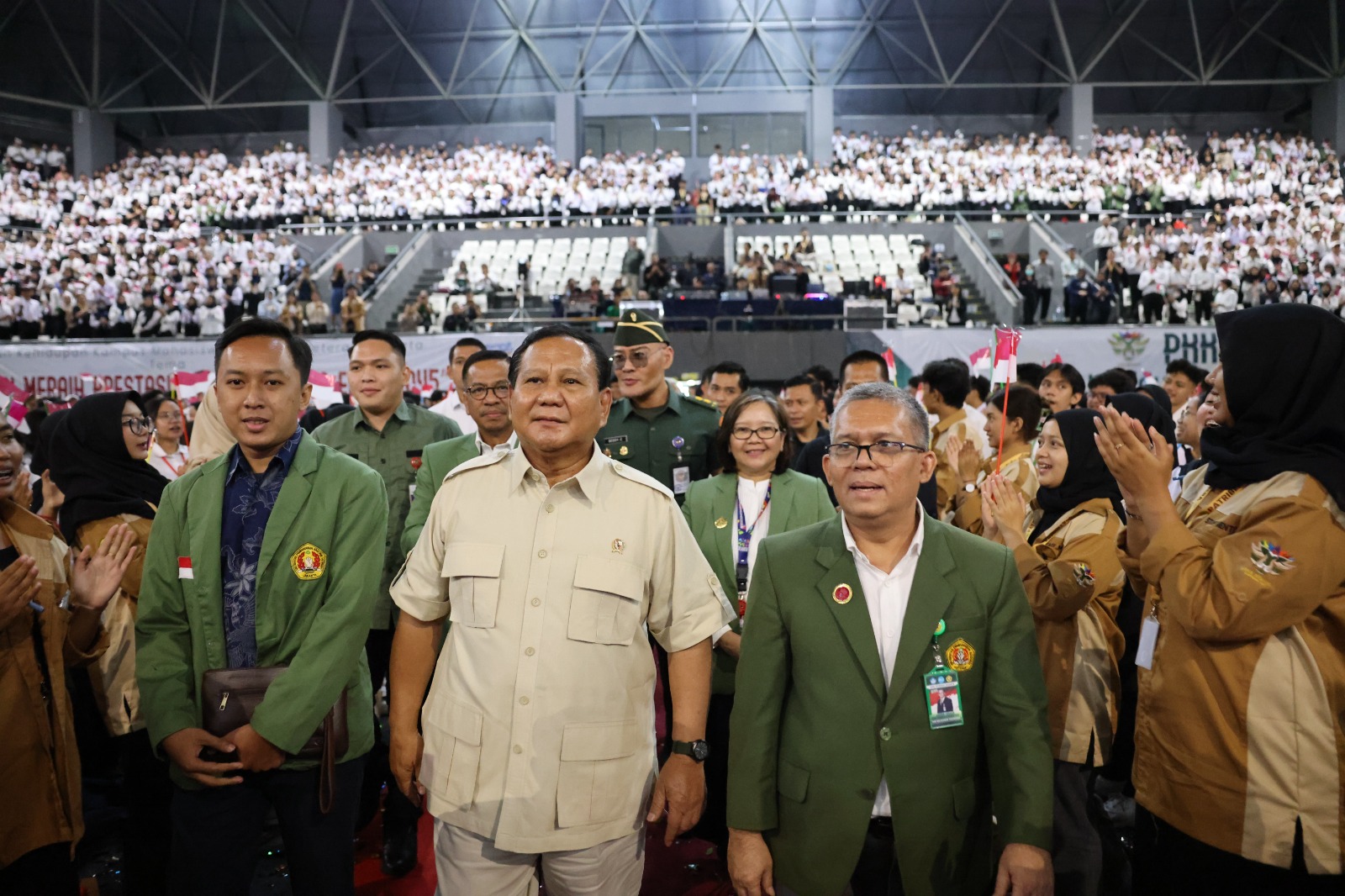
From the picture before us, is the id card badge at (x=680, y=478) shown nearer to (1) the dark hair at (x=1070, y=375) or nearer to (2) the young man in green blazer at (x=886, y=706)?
(2) the young man in green blazer at (x=886, y=706)

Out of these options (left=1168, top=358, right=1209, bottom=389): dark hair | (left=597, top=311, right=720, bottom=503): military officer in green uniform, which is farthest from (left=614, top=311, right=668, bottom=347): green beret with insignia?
(left=1168, top=358, right=1209, bottom=389): dark hair

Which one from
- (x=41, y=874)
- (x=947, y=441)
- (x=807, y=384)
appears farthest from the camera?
(x=807, y=384)

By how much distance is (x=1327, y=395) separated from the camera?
192 centimetres

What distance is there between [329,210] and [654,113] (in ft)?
A: 32.0

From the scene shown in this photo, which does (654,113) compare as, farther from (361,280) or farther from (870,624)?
(870,624)

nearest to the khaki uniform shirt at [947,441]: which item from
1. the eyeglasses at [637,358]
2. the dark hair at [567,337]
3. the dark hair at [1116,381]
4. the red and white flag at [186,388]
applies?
the dark hair at [1116,381]

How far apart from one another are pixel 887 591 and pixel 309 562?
1469 mm

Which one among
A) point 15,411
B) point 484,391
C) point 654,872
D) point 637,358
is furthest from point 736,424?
point 15,411

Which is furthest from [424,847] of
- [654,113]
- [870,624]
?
[654,113]

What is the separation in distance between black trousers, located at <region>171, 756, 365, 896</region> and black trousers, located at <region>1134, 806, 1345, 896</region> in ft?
6.52

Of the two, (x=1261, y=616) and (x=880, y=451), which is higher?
(x=880, y=451)

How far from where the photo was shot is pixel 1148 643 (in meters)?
2.25

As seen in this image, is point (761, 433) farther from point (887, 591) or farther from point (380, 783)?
point (380, 783)

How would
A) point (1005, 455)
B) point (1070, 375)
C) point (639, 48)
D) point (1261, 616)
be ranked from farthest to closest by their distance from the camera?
1. point (639, 48)
2. point (1070, 375)
3. point (1005, 455)
4. point (1261, 616)
